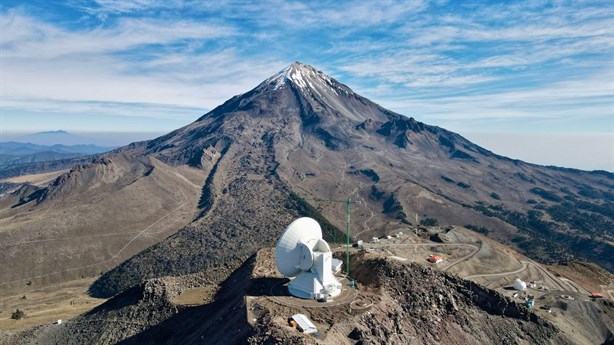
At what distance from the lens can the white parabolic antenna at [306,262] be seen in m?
56.3

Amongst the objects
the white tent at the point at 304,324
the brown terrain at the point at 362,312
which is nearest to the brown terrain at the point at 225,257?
the brown terrain at the point at 362,312

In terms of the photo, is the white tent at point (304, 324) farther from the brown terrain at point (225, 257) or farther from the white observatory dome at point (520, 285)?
the white observatory dome at point (520, 285)

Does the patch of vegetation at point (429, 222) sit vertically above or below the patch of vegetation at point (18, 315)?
above

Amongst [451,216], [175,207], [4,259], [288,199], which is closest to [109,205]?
[175,207]

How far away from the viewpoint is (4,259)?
12531 cm

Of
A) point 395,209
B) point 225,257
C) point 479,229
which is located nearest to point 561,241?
point 479,229

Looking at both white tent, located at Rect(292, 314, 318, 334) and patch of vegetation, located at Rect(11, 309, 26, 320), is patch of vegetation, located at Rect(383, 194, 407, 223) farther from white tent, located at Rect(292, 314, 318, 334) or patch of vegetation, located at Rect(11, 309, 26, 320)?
white tent, located at Rect(292, 314, 318, 334)

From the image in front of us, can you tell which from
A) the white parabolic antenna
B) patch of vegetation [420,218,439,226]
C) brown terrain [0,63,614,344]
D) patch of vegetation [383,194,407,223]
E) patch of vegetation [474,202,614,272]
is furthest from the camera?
patch of vegetation [383,194,407,223]

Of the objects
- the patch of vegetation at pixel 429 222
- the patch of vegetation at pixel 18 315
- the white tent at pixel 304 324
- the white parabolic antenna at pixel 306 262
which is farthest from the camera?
the patch of vegetation at pixel 429 222

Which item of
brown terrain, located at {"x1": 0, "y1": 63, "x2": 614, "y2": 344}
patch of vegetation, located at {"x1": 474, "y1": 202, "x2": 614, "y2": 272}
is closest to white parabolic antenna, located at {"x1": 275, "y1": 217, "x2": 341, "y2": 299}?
brown terrain, located at {"x1": 0, "y1": 63, "x2": 614, "y2": 344}

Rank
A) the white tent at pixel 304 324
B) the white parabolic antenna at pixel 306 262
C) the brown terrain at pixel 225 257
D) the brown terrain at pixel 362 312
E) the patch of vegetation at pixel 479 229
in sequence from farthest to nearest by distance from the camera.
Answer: the patch of vegetation at pixel 479 229, the brown terrain at pixel 225 257, the white parabolic antenna at pixel 306 262, the brown terrain at pixel 362 312, the white tent at pixel 304 324

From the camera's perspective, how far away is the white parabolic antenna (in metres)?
56.3

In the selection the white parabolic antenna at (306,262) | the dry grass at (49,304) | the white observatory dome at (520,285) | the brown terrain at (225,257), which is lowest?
the dry grass at (49,304)

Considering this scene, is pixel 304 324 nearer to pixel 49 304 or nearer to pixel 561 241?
pixel 49 304
